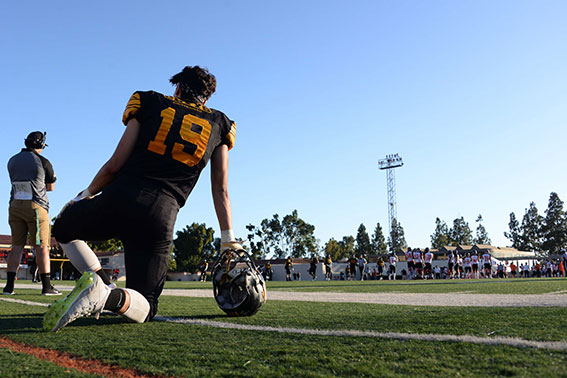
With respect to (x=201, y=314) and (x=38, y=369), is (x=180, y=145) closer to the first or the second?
(x=201, y=314)

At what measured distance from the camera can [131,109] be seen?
135 inches

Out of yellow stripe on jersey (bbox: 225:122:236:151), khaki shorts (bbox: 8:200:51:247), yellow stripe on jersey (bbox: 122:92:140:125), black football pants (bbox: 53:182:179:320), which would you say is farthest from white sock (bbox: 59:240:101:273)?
khaki shorts (bbox: 8:200:51:247)

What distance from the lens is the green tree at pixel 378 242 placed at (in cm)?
12200

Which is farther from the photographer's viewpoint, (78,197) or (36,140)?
(36,140)

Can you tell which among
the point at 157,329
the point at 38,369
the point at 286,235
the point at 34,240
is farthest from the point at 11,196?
the point at 286,235

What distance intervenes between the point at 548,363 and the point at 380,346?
0.72 metres

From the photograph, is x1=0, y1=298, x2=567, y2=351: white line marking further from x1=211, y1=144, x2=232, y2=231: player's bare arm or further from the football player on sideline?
x1=211, y1=144, x2=232, y2=231: player's bare arm

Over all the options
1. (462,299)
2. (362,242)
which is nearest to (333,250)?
(362,242)

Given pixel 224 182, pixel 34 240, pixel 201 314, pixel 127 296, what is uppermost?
pixel 224 182

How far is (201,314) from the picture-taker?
12.8 ft

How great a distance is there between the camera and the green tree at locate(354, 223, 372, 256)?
407 ft

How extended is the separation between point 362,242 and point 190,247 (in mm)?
62780

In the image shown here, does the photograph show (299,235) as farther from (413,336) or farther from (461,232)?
(413,336)

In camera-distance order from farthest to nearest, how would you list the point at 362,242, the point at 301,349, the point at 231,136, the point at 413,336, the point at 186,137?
the point at 362,242 < the point at 231,136 < the point at 186,137 < the point at 413,336 < the point at 301,349
